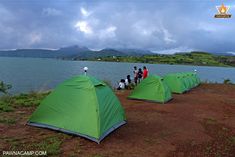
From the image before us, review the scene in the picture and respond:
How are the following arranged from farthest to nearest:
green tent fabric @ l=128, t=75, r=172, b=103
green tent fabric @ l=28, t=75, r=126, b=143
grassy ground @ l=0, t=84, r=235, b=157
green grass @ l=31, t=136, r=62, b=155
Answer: green tent fabric @ l=128, t=75, r=172, b=103
green tent fabric @ l=28, t=75, r=126, b=143
grassy ground @ l=0, t=84, r=235, b=157
green grass @ l=31, t=136, r=62, b=155

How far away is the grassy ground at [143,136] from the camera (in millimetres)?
6715

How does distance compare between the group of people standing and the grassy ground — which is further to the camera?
the group of people standing

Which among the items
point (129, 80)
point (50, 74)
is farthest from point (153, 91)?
point (50, 74)

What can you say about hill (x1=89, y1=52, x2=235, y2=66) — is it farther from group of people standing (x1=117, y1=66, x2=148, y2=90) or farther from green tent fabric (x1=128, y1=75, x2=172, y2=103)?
green tent fabric (x1=128, y1=75, x2=172, y2=103)

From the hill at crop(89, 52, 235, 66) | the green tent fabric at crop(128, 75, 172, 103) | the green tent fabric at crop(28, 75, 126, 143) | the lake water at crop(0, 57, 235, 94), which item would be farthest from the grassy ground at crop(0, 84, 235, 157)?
the hill at crop(89, 52, 235, 66)

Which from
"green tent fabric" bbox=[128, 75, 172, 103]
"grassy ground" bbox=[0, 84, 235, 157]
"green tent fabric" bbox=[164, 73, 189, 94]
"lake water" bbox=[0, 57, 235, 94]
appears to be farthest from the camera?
"lake water" bbox=[0, 57, 235, 94]

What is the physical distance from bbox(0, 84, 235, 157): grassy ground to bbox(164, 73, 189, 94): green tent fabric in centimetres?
713

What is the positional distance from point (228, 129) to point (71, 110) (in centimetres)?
585

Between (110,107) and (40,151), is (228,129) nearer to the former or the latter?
(110,107)

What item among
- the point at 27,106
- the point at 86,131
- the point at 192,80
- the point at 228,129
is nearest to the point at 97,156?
the point at 86,131

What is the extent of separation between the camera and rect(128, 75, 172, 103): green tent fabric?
1392 cm

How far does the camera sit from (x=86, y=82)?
8.31 metres

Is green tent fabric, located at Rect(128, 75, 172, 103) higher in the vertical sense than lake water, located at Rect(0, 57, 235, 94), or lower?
higher

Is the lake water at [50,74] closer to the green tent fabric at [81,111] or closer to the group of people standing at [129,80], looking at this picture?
the group of people standing at [129,80]
